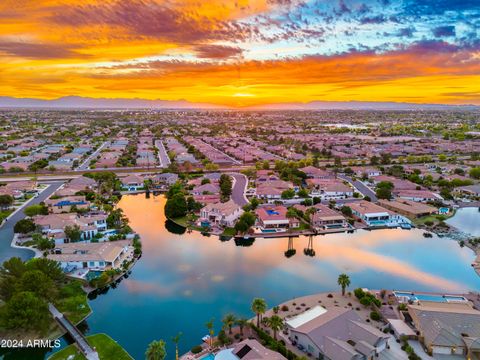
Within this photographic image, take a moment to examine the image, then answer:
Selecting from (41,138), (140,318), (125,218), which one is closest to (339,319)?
(140,318)

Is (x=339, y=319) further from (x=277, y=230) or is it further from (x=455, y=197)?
(x=455, y=197)

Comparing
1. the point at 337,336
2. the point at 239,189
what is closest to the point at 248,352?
the point at 337,336

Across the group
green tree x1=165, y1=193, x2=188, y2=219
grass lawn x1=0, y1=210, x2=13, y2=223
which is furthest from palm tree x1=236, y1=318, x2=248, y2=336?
grass lawn x1=0, y1=210, x2=13, y2=223

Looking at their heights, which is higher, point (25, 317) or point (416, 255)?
point (25, 317)

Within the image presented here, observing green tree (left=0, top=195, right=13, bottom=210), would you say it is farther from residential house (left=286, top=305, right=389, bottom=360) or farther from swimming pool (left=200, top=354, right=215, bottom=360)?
residential house (left=286, top=305, right=389, bottom=360)

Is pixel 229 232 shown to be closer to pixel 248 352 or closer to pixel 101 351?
pixel 101 351

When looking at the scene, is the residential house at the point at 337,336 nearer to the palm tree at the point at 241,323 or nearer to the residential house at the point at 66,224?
the palm tree at the point at 241,323

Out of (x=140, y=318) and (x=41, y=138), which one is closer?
(x=140, y=318)
